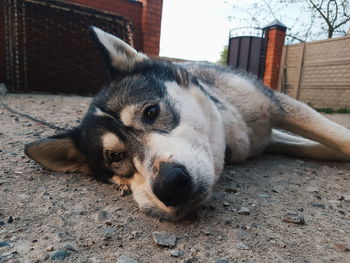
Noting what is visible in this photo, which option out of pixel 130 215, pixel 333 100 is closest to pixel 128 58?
pixel 130 215

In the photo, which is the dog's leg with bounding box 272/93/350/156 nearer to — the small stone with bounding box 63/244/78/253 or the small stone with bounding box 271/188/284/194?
the small stone with bounding box 271/188/284/194

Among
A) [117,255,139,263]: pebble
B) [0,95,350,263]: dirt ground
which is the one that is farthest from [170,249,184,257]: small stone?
[117,255,139,263]: pebble

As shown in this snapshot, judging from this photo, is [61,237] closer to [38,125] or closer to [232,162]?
[232,162]

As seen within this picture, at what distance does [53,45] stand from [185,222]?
6934 millimetres

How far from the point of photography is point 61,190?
1823mm

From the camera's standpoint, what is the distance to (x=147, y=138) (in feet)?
5.31

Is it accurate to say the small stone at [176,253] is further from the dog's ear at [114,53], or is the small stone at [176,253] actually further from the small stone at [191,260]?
the dog's ear at [114,53]

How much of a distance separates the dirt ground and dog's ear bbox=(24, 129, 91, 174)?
3.0 inches

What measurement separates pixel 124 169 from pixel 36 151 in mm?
712

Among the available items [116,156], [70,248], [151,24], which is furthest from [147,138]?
[151,24]

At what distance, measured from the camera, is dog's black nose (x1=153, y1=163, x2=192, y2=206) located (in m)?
1.24

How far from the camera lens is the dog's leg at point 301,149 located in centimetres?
253

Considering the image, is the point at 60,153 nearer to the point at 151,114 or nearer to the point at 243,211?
the point at 151,114

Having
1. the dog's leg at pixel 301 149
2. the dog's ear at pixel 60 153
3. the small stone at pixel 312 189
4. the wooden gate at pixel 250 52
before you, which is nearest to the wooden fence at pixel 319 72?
the wooden gate at pixel 250 52
